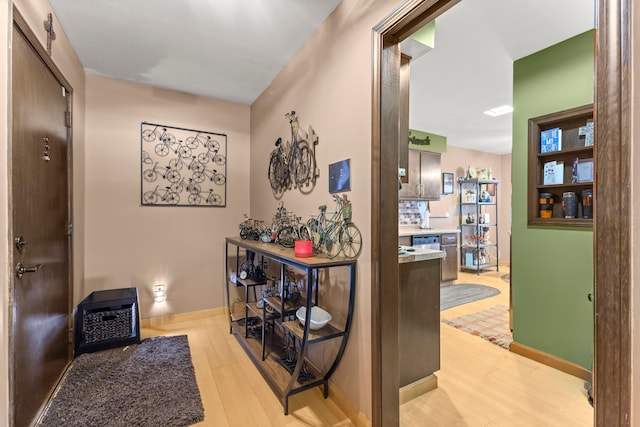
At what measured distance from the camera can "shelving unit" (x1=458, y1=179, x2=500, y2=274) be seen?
573 centimetres

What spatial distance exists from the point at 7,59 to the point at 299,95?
166cm

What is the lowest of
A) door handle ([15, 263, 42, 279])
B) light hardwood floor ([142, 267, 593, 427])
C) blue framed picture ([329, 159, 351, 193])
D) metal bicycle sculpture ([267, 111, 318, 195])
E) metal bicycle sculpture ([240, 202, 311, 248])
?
light hardwood floor ([142, 267, 593, 427])

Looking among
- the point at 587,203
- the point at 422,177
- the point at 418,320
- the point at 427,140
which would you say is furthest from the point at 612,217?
the point at 427,140

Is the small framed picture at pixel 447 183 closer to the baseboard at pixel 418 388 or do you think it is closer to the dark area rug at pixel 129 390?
the baseboard at pixel 418 388

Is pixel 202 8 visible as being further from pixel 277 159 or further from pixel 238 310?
pixel 238 310

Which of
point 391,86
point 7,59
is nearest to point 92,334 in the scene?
point 7,59

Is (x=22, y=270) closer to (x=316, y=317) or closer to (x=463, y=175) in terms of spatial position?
(x=316, y=317)

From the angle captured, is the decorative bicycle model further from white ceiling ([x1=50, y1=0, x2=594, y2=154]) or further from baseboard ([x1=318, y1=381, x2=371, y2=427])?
white ceiling ([x1=50, y1=0, x2=594, y2=154])

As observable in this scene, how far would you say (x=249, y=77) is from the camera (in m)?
2.85

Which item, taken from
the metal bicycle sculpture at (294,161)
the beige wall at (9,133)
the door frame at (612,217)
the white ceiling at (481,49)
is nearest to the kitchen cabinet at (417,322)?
the metal bicycle sculpture at (294,161)

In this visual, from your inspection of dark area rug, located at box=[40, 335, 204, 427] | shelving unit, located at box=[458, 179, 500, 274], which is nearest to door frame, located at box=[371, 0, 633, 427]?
dark area rug, located at box=[40, 335, 204, 427]

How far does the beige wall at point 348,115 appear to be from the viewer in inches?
62.1

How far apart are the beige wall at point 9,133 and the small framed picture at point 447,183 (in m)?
5.60

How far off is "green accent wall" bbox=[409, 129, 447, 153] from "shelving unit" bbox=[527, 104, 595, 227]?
2.59 metres
